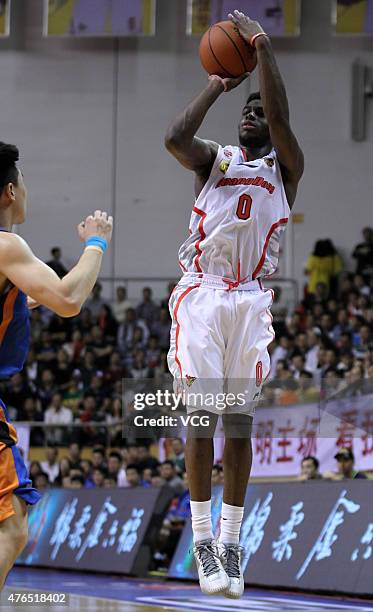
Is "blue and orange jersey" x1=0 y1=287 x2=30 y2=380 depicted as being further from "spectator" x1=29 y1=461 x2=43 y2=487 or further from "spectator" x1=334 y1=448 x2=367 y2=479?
"spectator" x1=29 y1=461 x2=43 y2=487

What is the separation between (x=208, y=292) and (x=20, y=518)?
6.78 feet

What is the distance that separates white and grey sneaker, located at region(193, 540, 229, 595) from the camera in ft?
21.4

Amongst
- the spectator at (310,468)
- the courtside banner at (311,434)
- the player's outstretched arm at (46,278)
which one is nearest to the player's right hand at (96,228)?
the player's outstretched arm at (46,278)

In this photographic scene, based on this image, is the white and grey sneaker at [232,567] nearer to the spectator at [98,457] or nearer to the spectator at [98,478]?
the spectator at [98,478]

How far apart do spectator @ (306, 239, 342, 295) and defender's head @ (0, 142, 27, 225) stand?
60.5 ft

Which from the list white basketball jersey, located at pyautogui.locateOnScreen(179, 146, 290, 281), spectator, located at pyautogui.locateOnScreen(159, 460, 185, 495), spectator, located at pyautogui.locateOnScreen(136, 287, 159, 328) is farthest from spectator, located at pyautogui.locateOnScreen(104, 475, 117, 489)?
white basketball jersey, located at pyautogui.locateOnScreen(179, 146, 290, 281)

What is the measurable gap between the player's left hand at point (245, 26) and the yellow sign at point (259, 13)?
1694 cm

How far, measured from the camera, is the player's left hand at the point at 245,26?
21.8ft

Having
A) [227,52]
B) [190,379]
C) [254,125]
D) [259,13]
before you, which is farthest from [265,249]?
[259,13]

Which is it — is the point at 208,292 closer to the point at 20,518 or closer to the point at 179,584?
the point at 20,518

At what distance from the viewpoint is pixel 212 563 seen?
6.65 metres

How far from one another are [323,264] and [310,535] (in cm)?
1315

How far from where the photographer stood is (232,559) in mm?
6875

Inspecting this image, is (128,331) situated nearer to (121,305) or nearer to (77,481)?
(121,305)
